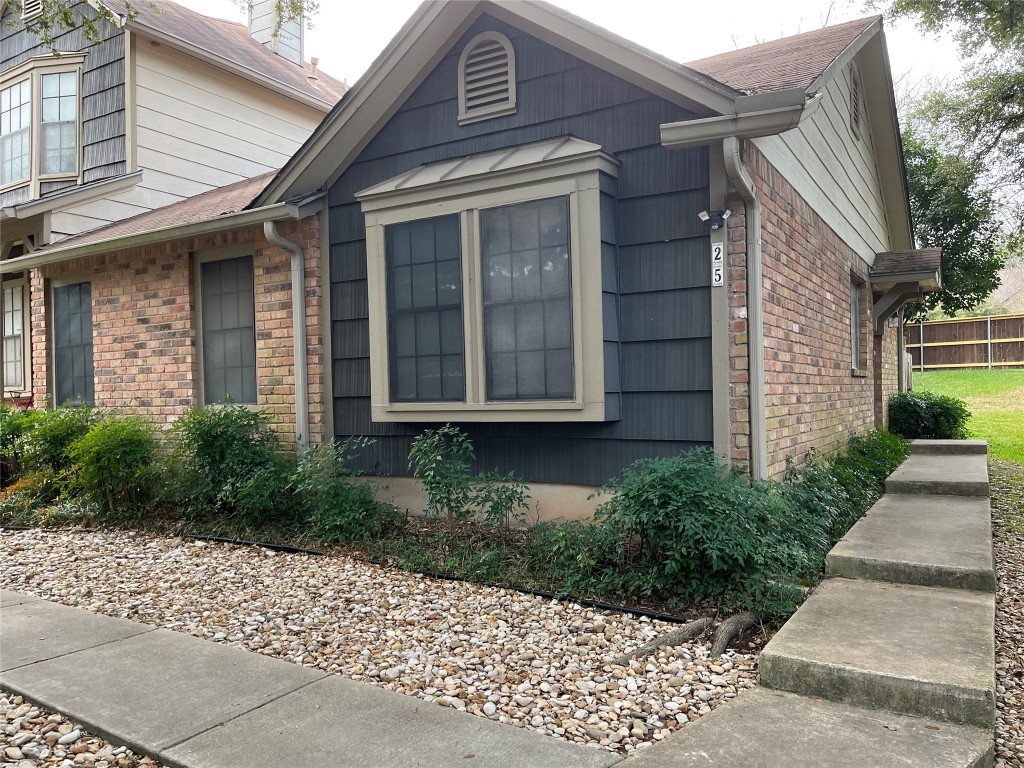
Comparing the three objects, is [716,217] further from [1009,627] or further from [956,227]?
[956,227]

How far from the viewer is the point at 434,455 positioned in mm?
5309

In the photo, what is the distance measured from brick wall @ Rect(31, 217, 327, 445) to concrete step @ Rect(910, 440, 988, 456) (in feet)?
22.7

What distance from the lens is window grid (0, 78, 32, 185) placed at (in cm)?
1028

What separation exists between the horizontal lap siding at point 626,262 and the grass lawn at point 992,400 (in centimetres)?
800

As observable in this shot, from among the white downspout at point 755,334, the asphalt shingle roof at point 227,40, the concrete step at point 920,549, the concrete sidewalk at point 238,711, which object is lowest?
the concrete sidewalk at point 238,711

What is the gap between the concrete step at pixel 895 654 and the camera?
8.87 ft

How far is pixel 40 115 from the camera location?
401 inches

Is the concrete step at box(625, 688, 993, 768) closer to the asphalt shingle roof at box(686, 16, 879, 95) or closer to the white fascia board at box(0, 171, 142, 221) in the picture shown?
the asphalt shingle roof at box(686, 16, 879, 95)

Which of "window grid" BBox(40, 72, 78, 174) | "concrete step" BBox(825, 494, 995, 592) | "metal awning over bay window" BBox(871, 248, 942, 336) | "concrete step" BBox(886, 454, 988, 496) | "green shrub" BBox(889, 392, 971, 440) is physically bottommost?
"concrete step" BBox(825, 494, 995, 592)

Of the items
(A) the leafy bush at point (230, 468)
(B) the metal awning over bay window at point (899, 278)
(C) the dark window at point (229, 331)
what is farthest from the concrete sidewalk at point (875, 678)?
(B) the metal awning over bay window at point (899, 278)

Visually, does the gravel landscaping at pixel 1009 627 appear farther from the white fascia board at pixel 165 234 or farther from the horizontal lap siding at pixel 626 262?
the white fascia board at pixel 165 234

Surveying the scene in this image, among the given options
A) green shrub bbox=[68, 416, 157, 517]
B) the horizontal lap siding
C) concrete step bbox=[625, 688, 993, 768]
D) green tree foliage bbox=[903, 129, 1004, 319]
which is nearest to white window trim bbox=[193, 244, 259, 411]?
green shrub bbox=[68, 416, 157, 517]

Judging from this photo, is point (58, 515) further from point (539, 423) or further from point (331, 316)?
point (539, 423)

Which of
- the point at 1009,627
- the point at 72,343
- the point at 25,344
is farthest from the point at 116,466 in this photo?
the point at 1009,627
